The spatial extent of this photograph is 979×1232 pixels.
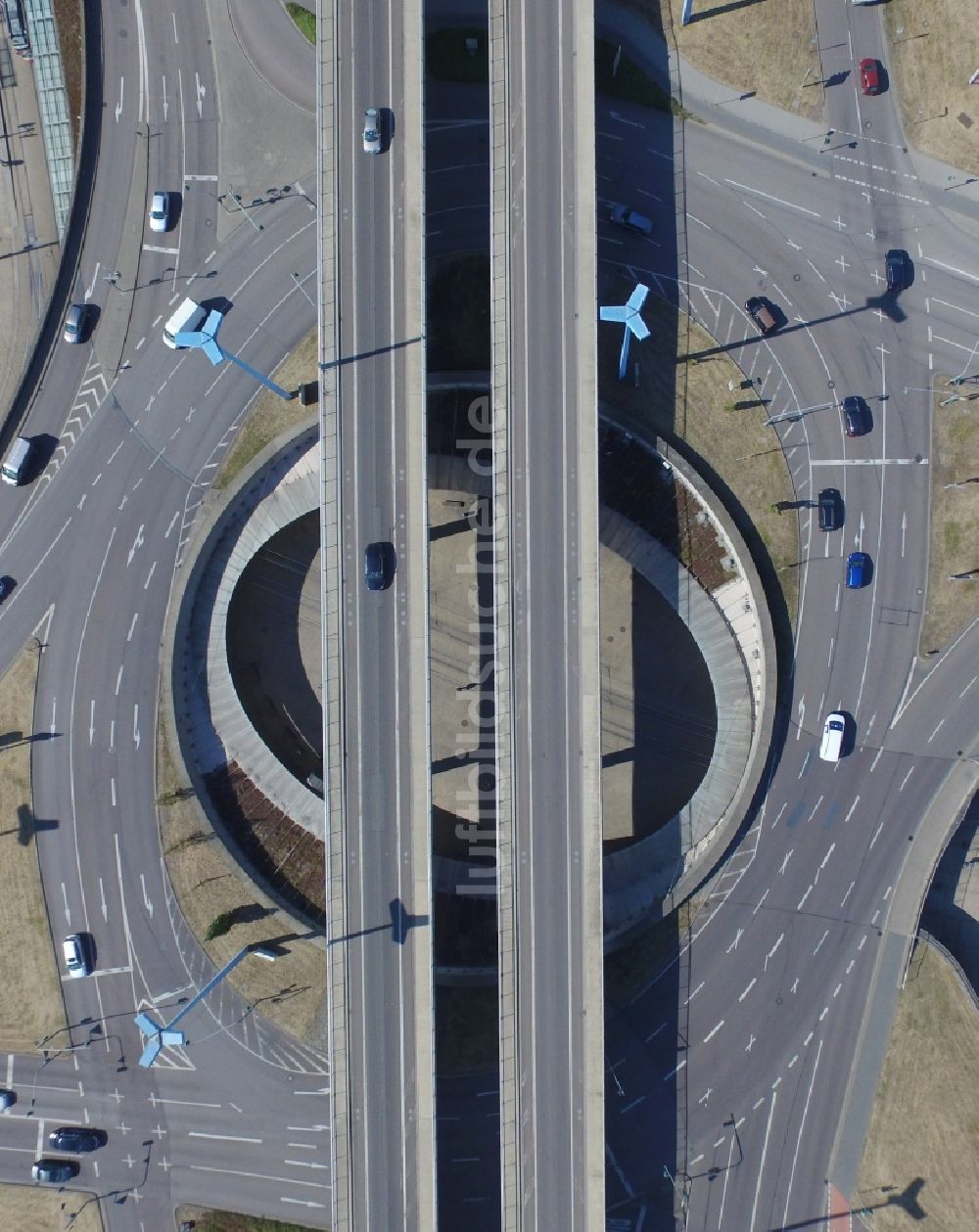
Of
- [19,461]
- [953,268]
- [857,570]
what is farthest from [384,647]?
[953,268]

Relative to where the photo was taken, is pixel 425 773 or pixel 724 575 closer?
pixel 425 773

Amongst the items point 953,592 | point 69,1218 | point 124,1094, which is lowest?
point 69,1218

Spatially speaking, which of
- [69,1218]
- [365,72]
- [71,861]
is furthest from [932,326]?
[69,1218]

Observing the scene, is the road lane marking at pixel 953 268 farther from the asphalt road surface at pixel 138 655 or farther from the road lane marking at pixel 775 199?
the asphalt road surface at pixel 138 655

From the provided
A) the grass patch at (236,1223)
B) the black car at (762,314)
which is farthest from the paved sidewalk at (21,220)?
the grass patch at (236,1223)

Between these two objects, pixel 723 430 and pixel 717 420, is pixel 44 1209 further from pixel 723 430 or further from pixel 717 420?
pixel 717 420

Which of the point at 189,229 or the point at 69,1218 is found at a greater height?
the point at 189,229

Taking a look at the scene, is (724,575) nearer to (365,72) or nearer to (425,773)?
(425,773)
